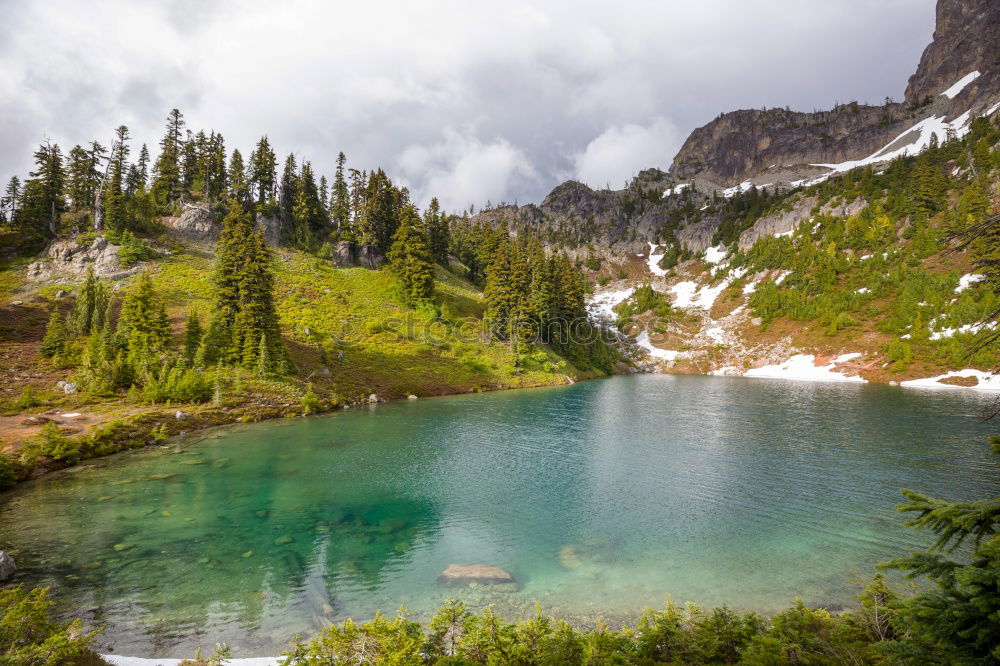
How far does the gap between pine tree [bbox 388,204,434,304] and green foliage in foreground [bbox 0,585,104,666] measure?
2619 inches

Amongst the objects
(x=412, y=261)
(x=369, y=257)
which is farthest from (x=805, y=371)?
(x=369, y=257)

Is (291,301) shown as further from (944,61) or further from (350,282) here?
(944,61)

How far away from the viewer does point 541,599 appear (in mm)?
13406

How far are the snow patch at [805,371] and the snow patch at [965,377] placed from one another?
23.6 feet

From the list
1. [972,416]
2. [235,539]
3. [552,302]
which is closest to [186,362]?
[235,539]

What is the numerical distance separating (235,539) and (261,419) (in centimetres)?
2577

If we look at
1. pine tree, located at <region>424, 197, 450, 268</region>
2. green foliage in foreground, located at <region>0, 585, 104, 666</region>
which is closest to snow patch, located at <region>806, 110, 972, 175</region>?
pine tree, located at <region>424, 197, 450, 268</region>

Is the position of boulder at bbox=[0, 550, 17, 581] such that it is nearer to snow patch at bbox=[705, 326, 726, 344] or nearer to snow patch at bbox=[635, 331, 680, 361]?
snow patch at bbox=[635, 331, 680, 361]

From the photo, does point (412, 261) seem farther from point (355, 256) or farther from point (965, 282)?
point (965, 282)

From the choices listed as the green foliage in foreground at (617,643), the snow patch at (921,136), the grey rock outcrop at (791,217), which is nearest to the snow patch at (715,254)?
the grey rock outcrop at (791,217)

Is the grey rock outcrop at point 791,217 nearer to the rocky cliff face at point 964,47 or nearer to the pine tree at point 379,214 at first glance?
the rocky cliff face at point 964,47

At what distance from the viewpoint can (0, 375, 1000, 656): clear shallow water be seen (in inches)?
524

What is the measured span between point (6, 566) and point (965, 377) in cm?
9908

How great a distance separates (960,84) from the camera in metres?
177
